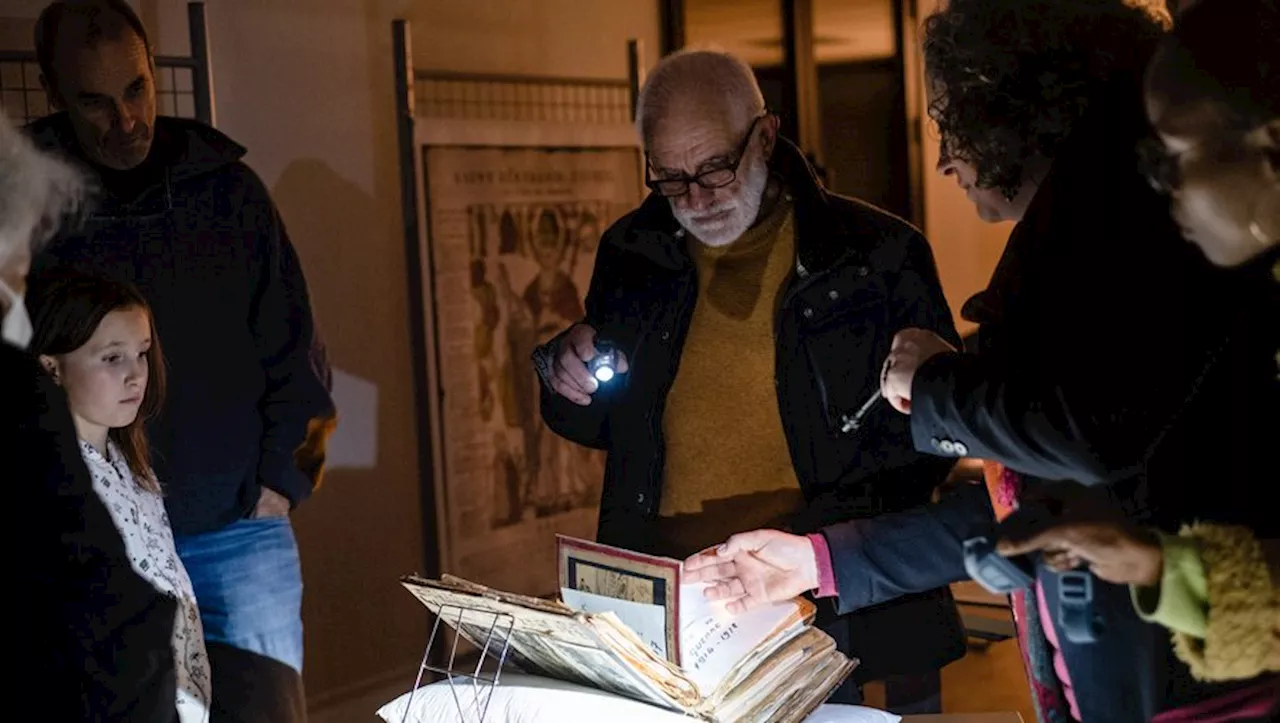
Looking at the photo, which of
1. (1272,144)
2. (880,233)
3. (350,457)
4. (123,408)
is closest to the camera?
(1272,144)

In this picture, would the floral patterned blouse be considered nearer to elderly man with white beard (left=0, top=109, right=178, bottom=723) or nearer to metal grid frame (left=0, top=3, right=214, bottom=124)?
elderly man with white beard (left=0, top=109, right=178, bottom=723)

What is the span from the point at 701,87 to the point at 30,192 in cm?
80

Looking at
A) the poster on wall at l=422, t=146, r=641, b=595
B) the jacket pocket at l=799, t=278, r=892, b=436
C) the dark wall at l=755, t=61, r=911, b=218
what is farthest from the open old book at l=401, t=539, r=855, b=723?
the dark wall at l=755, t=61, r=911, b=218

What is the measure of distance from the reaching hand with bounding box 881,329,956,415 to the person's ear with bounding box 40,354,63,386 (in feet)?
3.03

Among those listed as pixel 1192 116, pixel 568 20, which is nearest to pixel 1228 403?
pixel 1192 116

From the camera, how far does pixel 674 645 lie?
150cm

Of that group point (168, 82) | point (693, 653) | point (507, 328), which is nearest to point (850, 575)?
point (693, 653)

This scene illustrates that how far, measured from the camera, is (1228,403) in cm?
98

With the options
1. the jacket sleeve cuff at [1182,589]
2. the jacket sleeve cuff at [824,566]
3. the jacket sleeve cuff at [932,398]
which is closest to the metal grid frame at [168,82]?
the jacket sleeve cuff at [824,566]

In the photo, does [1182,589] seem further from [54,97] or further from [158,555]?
[54,97]

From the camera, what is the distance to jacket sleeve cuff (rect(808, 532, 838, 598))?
1479 millimetres

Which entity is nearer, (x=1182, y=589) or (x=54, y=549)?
(x=1182, y=589)

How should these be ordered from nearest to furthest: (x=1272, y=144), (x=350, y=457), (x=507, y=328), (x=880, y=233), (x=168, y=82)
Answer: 1. (x=1272, y=144)
2. (x=880, y=233)
3. (x=168, y=82)
4. (x=350, y=457)
5. (x=507, y=328)

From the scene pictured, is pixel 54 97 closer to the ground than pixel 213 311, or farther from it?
farther from it
